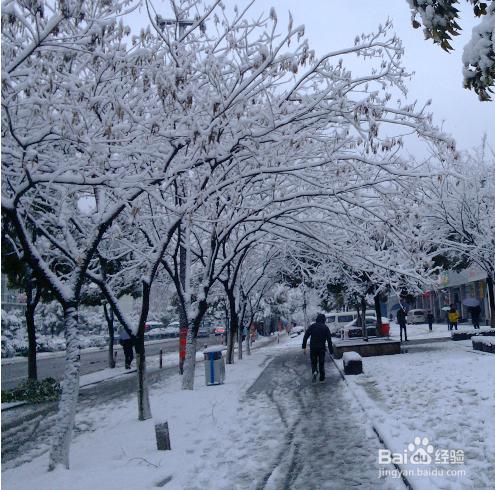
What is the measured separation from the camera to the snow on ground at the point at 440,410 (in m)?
6.40

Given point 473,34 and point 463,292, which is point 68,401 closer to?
point 473,34

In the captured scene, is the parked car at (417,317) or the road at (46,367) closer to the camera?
the road at (46,367)

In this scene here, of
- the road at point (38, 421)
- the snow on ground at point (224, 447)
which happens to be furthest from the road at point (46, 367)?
the snow on ground at point (224, 447)

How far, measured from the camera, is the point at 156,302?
1336 inches

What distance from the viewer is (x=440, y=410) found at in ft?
31.3

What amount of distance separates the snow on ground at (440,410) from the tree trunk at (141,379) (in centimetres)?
429

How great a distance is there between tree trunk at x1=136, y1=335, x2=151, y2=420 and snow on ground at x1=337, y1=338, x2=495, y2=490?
4.29 m

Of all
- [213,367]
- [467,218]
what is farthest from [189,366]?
[467,218]

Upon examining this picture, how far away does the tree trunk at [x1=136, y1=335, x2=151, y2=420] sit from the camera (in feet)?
34.3

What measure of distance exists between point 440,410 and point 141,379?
5.52 meters

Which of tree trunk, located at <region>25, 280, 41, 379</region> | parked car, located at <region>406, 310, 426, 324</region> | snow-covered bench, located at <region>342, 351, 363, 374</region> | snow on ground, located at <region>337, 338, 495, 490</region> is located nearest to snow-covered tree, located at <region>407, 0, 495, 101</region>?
snow on ground, located at <region>337, 338, 495, 490</region>

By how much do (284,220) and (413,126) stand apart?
637 centimetres

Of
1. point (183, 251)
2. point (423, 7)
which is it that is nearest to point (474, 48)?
point (423, 7)

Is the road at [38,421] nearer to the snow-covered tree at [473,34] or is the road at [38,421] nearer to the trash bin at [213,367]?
the trash bin at [213,367]
